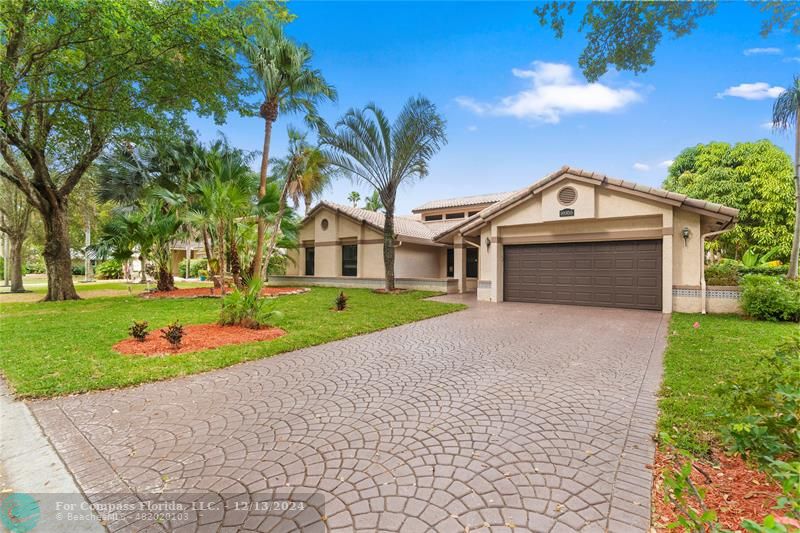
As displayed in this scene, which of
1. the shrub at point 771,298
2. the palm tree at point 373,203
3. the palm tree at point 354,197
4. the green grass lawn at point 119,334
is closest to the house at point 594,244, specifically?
the shrub at point 771,298

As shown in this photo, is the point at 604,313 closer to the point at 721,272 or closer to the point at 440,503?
the point at 721,272

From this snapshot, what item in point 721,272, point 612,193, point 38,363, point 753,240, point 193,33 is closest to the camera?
point 38,363

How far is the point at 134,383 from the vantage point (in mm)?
4832

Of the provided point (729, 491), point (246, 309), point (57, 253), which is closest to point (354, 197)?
point (57, 253)

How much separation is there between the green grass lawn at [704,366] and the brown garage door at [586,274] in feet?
5.94

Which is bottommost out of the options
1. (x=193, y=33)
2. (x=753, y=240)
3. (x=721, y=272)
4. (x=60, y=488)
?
(x=60, y=488)

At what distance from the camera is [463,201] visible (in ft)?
90.6

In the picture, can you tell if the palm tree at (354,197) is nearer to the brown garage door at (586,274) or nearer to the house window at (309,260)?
the house window at (309,260)

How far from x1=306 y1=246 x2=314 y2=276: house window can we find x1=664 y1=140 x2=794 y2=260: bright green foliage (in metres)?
26.8

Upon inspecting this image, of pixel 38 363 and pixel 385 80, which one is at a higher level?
pixel 385 80

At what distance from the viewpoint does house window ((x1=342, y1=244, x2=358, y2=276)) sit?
21.3 m

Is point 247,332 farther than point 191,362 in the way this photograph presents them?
Yes

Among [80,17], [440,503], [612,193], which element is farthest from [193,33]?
[612,193]

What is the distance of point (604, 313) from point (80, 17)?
1560 cm
